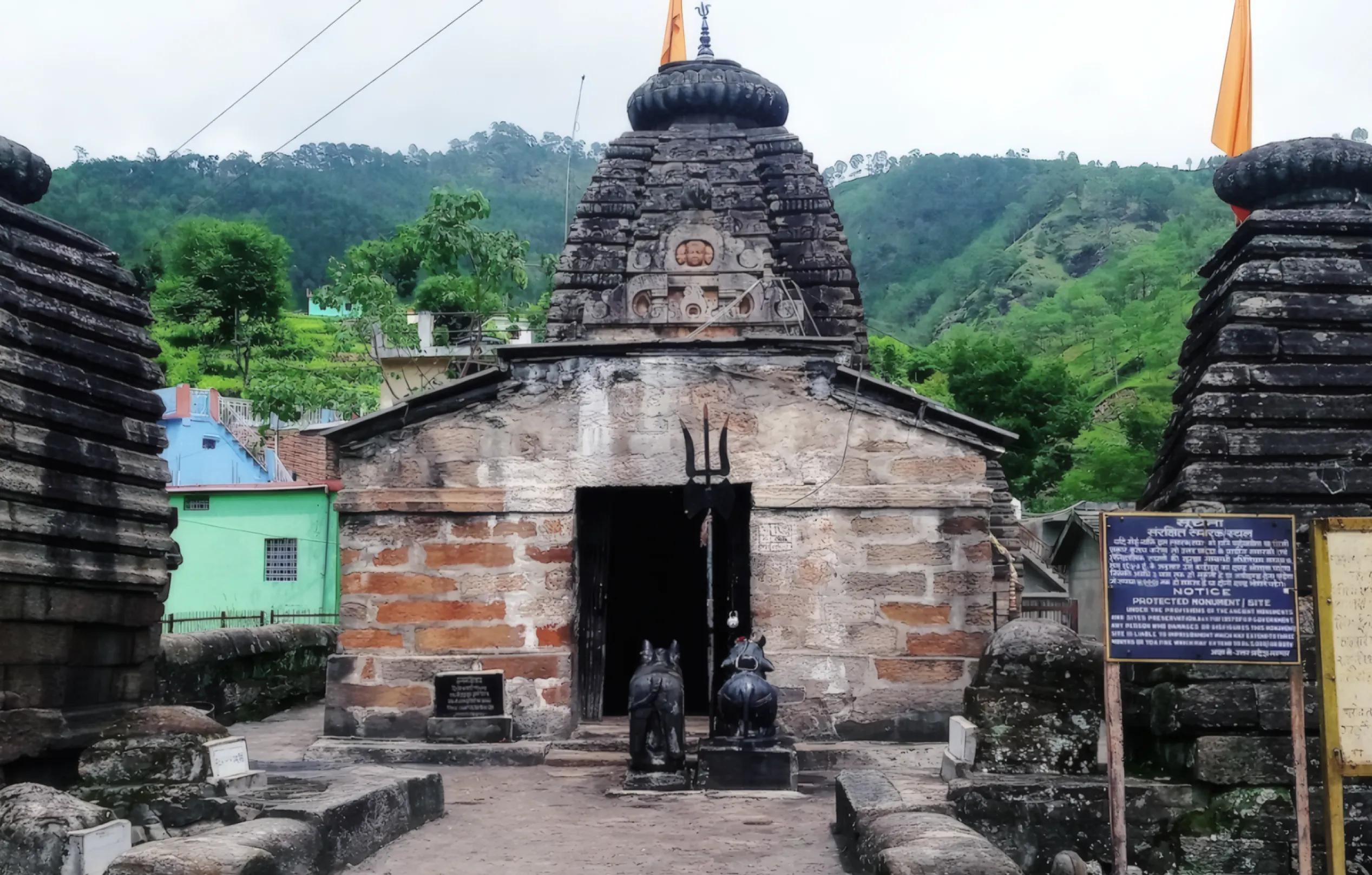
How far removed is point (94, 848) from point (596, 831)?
3.17 m

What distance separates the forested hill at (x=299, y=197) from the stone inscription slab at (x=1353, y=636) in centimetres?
6309

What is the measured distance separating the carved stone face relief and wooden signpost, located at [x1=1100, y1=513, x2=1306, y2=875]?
8.38 metres

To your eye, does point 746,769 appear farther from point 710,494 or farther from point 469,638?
point 469,638

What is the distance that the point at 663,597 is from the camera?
15.4 meters

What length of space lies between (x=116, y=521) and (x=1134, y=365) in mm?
48384

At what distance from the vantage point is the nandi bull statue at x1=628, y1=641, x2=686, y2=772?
29.9 ft

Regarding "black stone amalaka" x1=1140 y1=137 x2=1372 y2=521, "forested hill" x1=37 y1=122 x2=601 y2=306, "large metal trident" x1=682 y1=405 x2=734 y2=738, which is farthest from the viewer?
"forested hill" x1=37 y1=122 x2=601 y2=306

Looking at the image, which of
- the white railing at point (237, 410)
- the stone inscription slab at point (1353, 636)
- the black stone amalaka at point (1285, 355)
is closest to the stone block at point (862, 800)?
the stone inscription slab at point (1353, 636)

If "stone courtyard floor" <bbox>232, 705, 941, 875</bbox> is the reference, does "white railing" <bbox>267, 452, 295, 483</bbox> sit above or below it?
above

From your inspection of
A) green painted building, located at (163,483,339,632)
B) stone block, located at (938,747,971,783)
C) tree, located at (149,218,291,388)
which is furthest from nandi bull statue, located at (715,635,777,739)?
tree, located at (149,218,291,388)

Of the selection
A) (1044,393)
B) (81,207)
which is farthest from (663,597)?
(81,207)

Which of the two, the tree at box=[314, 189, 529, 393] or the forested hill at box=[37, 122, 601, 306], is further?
the forested hill at box=[37, 122, 601, 306]

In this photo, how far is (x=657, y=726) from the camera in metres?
9.21

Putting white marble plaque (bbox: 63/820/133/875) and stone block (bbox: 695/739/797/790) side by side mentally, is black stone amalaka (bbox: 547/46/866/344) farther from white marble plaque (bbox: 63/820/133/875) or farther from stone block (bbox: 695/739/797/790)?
white marble plaque (bbox: 63/820/133/875)
